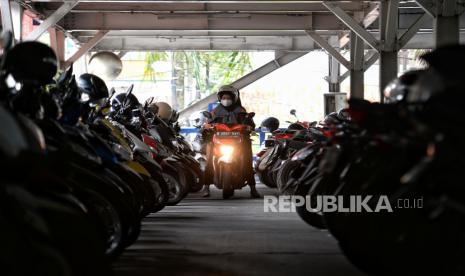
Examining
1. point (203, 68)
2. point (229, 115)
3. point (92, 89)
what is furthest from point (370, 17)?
point (203, 68)

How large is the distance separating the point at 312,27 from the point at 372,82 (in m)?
20.7

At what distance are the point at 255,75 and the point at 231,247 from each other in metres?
16.6

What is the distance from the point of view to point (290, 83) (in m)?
39.9

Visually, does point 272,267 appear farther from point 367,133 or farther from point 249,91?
point 249,91

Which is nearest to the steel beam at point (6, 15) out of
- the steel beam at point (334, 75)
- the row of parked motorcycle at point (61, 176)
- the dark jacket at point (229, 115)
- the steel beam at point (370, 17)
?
the dark jacket at point (229, 115)

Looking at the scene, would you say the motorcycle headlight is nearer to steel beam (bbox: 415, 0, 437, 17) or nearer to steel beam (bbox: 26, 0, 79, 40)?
steel beam (bbox: 415, 0, 437, 17)

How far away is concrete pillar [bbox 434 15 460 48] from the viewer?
1185 centimetres

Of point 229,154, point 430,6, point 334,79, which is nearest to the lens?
point 430,6

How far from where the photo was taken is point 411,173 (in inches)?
175

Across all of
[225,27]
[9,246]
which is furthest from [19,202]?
[225,27]

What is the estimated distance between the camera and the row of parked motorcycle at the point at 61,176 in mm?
4254

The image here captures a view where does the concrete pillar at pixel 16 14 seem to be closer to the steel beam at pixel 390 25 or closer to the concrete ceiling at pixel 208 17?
the concrete ceiling at pixel 208 17

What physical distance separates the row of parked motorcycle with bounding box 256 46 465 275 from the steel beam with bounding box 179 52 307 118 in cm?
1677

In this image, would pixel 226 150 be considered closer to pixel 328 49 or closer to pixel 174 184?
pixel 174 184
